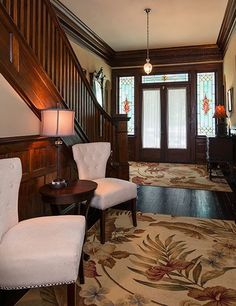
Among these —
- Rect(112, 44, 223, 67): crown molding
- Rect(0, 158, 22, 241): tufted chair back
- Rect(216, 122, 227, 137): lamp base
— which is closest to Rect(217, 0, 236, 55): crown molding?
Rect(112, 44, 223, 67): crown molding

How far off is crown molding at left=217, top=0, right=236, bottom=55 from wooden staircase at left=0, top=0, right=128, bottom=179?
298 cm

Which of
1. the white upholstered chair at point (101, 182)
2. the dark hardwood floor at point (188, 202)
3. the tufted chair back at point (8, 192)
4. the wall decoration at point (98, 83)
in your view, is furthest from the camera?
the wall decoration at point (98, 83)

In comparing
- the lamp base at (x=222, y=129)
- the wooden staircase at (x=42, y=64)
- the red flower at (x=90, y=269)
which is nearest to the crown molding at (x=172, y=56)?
the lamp base at (x=222, y=129)

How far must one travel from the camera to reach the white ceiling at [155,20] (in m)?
4.75

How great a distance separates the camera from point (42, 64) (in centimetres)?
277

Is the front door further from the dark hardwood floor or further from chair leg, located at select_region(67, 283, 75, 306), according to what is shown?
chair leg, located at select_region(67, 283, 75, 306)

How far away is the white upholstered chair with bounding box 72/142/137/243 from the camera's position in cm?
275

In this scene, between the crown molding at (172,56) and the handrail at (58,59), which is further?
the crown molding at (172,56)

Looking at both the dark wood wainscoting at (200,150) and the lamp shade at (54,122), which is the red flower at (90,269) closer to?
the lamp shade at (54,122)

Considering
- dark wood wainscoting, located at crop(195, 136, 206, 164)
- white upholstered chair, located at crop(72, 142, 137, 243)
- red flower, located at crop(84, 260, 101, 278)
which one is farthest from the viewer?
dark wood wainscoting, located at crop(195, 136, 206, 164)

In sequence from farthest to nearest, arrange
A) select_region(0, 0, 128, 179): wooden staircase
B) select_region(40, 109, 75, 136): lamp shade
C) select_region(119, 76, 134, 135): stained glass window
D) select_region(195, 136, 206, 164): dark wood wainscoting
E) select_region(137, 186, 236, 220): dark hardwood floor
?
select_region(119, 76, 134, 135): stained glass window < select_region(195, 136, 206, 164): dark wood wainscoting < select_region(137, 186, 236, 220): dark hardwood floor < select_region(40, 109, 75, 136): lamp shade < select_region(0, 0, 128, 179): wooden staircase

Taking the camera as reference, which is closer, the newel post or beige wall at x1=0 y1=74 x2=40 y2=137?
beige wall at x1=0 y1=74 x2=40 y2=137

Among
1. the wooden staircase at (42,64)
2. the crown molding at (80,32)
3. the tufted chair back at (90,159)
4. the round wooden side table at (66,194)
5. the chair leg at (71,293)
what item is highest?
the crown molding at (80,32)

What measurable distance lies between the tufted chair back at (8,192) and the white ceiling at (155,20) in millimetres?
3775
